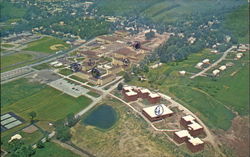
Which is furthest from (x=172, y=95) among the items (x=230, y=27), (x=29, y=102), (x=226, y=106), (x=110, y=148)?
(x=230, y=27)

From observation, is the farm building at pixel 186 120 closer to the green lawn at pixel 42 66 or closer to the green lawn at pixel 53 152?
the green lawn at pixel 53 152

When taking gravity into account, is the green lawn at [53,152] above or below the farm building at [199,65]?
below

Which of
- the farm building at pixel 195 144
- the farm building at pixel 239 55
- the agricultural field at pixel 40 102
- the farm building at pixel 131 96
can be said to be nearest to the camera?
the farm building at pixel 195 144

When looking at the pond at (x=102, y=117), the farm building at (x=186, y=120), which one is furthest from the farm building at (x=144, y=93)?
the farm building at (x=186, y=120)

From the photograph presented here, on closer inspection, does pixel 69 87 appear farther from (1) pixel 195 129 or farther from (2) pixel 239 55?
(2) pixel 239 55

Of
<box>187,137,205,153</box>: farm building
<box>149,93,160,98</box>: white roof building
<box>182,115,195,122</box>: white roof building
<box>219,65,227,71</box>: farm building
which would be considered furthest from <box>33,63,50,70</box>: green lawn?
<box>187,137,205,153</box>: farm building

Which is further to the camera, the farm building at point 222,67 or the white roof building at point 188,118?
the farm building at point 222,67

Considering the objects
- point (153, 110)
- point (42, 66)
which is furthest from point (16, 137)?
point (42, 66)
